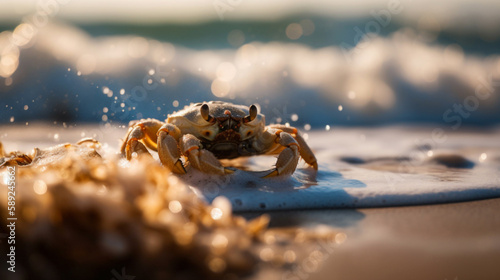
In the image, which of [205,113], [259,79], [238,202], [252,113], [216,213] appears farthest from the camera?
[259,79]

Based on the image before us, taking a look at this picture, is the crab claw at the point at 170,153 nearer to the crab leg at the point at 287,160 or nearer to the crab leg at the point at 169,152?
the crab leg at the point at 169,152

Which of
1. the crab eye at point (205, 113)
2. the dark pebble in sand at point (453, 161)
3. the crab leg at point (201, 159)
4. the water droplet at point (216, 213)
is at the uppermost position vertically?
the crab eye at point (205, 113)

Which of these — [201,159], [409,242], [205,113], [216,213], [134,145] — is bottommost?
[409,242]

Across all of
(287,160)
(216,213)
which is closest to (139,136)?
(287,160)

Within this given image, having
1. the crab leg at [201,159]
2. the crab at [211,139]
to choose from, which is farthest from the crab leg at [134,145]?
the crab leg at [201,159]

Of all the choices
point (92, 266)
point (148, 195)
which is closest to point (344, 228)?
point (148, 195)

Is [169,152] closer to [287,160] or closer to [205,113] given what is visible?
[205,113]
